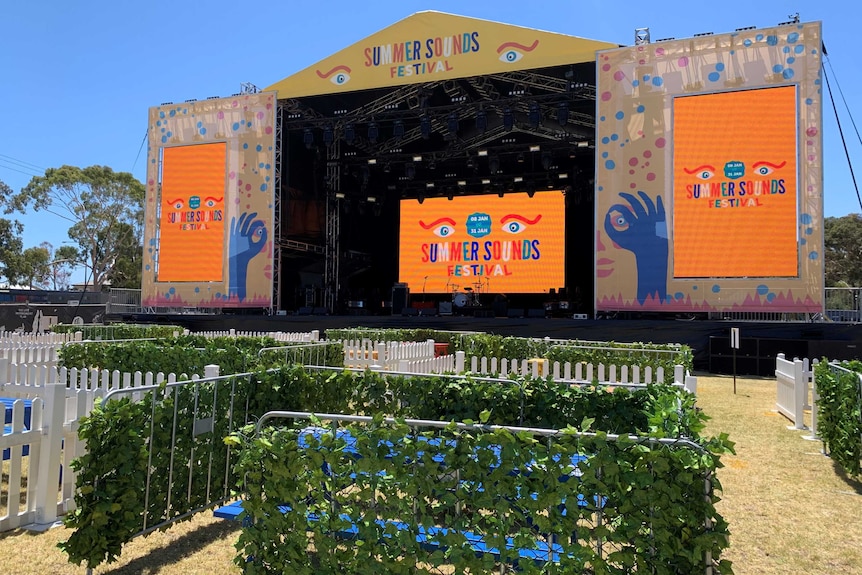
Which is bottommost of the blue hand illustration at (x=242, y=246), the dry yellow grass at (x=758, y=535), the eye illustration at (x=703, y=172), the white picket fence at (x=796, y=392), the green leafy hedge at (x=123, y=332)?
the dry yellow grass at (x=758, y=535)

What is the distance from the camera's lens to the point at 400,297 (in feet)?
85.1

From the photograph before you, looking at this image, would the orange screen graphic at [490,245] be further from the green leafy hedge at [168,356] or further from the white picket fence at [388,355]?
the green leafy hedge at [168,356]

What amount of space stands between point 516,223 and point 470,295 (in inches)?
150

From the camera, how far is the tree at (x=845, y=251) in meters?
45.2

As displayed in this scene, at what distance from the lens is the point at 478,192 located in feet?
89.2

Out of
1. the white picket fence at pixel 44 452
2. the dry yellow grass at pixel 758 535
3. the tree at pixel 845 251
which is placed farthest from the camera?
the tree at pixel 845 251

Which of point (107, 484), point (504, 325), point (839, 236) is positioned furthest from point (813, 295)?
point (839, 236)

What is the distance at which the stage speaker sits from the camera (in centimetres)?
2580

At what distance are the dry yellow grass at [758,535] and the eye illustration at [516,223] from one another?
1930 centimetres

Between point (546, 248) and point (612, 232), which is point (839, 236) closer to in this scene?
point (546, 248)

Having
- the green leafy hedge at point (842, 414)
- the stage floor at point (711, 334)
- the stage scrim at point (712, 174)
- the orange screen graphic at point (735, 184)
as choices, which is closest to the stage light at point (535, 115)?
the stage scrim at point (712, 174)

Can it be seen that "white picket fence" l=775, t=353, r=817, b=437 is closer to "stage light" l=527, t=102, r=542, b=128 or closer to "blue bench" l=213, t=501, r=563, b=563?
"blue bench" l=213, t=501, r=563, b=563

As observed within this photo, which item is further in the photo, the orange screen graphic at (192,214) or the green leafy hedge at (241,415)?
the orange screen graphic at (192,214)

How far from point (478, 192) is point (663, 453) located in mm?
25222
